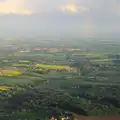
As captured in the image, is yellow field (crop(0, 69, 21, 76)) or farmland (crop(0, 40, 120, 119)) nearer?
farmland (crop(0, 40, 120, 119))

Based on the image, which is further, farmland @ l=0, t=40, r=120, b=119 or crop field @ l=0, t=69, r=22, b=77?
crop field @ l=0, t=69, r=22, b=77

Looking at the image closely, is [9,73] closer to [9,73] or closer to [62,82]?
[9,73]

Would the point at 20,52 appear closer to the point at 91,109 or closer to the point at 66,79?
the point at 66,79

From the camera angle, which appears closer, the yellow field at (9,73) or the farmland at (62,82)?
the farmland at (62,82)

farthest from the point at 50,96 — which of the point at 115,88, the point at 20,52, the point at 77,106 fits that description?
the point at 20,52

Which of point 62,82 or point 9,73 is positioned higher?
point 9,73

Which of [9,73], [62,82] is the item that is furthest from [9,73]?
[62,82]

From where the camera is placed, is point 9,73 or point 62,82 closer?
point 62,82

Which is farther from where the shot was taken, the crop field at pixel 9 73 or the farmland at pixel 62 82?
the crop field at pixel 9 73
